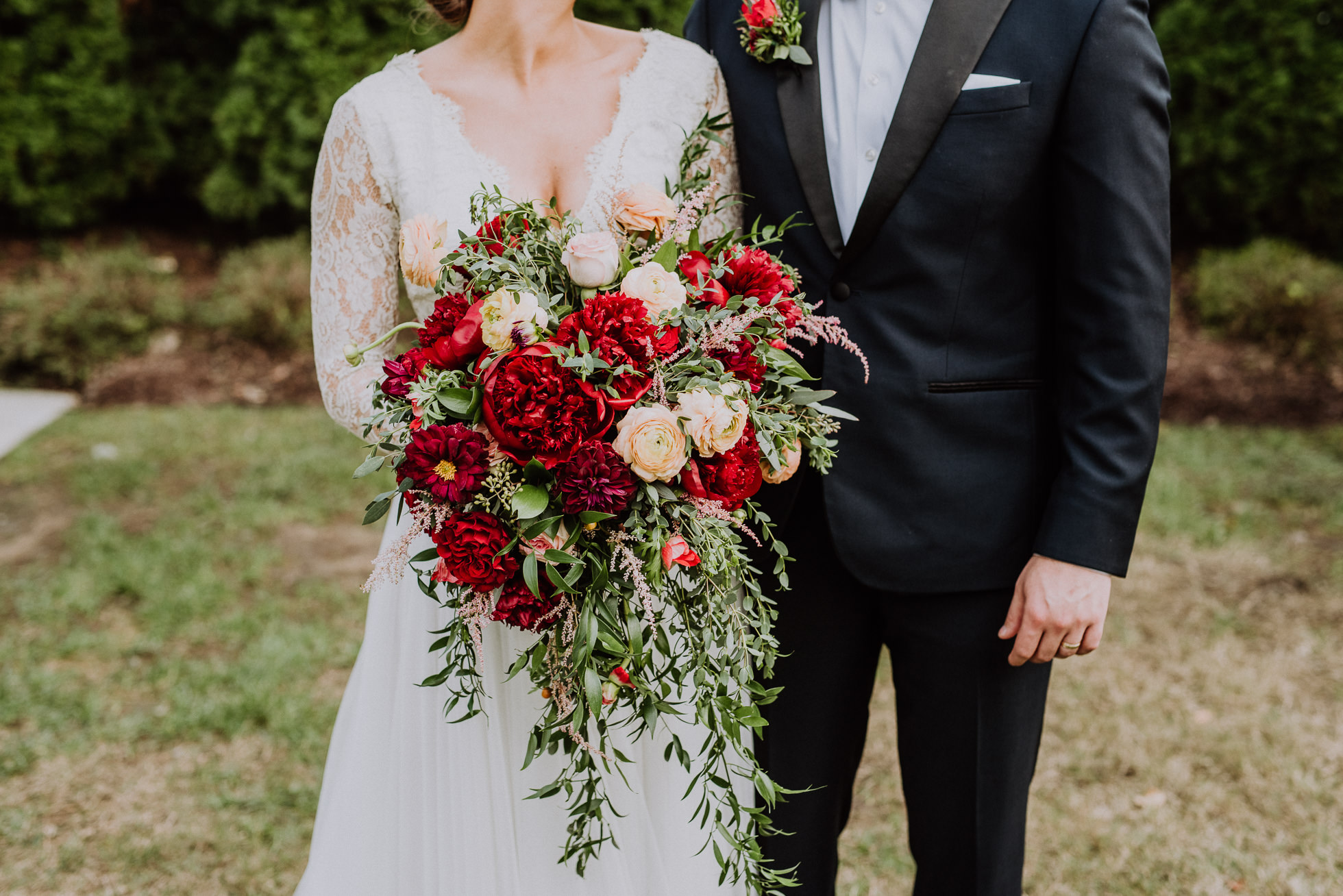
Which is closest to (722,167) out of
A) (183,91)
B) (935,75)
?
(935,75)

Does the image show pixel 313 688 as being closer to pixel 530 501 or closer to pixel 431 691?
pixel 431 691

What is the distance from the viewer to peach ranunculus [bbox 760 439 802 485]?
1625mm

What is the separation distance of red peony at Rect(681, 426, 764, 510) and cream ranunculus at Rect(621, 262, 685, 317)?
0.23m

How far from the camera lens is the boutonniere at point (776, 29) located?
185 cm

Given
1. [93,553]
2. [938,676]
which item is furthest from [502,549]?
[93,553]

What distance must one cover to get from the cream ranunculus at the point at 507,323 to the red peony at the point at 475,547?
24 cm

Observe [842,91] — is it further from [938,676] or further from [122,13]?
[122,13]

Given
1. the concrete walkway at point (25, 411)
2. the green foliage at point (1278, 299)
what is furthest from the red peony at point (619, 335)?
the green foliage at point (1278, 299)

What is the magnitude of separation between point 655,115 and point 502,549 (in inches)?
41.5

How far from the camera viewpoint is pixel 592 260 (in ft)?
4.83

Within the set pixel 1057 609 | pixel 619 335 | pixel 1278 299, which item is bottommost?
pixel 1278 299

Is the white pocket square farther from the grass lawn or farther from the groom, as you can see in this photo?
the grass lawn

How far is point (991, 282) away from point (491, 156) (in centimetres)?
98

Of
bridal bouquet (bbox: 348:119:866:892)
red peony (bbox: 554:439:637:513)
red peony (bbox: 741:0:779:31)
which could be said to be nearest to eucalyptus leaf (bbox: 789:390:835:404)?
bridal bouquet (bbox: 348:119:866:892)
